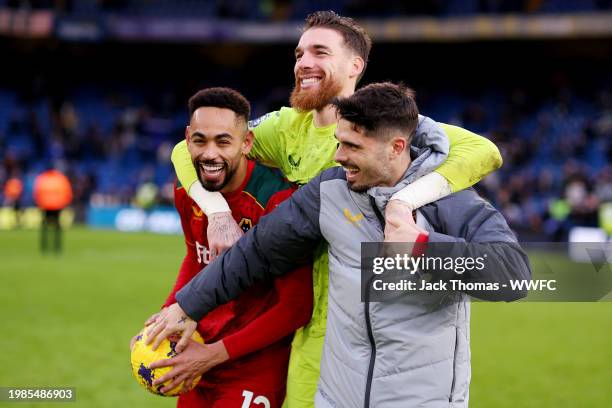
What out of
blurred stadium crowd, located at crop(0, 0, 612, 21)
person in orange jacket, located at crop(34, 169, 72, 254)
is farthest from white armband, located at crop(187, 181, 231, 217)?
blurred stadium crowd, located at crop(0, 0, 612, 21)

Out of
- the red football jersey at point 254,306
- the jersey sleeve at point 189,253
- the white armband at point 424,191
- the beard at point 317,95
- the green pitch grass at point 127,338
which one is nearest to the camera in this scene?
the white armband at point 424,191

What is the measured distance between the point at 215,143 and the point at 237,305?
0.77 meters

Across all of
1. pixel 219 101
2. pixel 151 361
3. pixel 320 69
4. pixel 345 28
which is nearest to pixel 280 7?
pixel 345 28

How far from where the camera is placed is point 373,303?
309cm

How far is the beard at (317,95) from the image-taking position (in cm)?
402

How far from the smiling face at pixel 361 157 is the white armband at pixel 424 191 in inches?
4.6

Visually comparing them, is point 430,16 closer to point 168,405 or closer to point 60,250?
point 60,250

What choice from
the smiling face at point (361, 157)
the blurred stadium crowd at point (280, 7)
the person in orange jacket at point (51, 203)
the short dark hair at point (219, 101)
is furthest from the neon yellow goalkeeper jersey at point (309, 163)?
the blurred stadium crowd at point (280, 7)

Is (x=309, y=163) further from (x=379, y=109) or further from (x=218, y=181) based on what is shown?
(x=379, y=109)

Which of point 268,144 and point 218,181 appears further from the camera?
point 268,144

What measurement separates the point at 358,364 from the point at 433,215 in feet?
2.05

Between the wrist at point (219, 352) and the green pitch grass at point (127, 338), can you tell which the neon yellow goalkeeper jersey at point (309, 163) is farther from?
the green pitch grass at point (127, 338)

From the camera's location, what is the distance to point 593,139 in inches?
1101

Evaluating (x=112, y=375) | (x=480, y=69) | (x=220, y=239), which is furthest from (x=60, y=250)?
(x=480, y=69)
